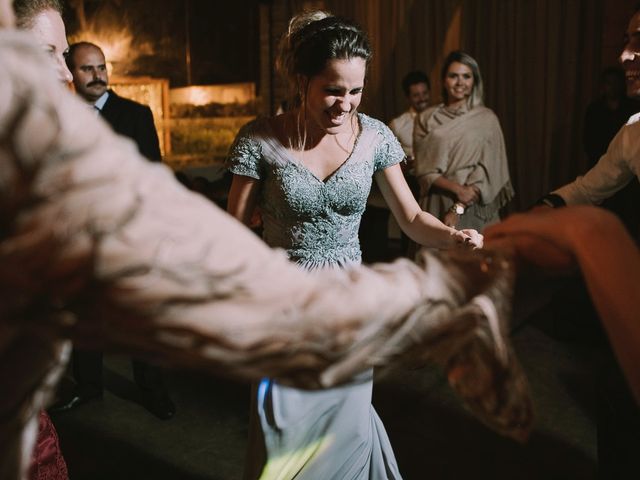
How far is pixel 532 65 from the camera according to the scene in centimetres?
727

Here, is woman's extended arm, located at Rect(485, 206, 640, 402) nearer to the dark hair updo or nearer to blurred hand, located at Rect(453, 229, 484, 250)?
blurred hand, located at Rect(453, 229, 484, 250)

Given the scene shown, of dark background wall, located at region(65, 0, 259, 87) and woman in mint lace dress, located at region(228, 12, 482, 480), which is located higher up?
dark background wall, located at region(65, 0, 259, 87)

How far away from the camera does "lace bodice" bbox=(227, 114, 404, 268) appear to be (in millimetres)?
2438

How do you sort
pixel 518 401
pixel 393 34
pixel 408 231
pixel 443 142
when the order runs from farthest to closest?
pixel 393 34
pixel 443 142
pixel 408 231
pixel 518 401

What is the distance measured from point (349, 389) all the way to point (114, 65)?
781 cm

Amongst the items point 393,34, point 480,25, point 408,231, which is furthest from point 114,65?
point 408,231

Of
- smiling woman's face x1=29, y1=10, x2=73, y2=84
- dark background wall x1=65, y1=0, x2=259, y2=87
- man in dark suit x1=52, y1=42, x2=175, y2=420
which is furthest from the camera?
dark background wall x1=65, y1=0, x2=259, y2=87

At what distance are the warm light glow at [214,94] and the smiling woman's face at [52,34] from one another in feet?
25.5

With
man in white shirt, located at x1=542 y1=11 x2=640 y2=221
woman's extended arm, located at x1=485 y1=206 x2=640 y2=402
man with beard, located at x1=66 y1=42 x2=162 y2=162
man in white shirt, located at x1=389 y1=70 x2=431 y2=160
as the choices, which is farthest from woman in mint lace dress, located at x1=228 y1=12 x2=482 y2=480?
man in white shirt, located at x1=389 y1=70 x2=431 y2=160

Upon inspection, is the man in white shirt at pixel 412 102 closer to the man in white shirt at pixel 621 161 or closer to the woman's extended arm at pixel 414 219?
the man in white shirt at pixel 621 161

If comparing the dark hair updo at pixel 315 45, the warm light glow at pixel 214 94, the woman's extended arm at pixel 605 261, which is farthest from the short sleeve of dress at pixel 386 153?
the warm light glow at pixel 214 94

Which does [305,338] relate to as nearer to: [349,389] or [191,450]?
[349,389]

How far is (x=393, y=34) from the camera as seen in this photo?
8750mm

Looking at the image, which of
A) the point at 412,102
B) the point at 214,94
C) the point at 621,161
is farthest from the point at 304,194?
the point at 214,94
